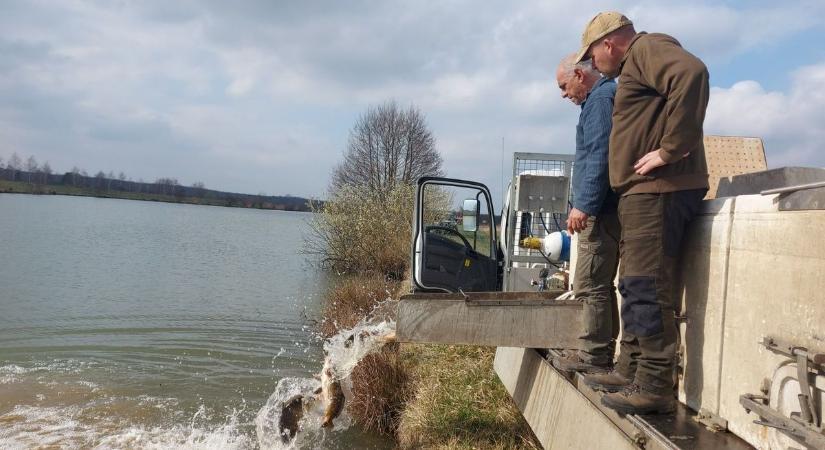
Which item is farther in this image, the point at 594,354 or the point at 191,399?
the point at 191,399

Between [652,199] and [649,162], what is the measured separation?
0.19m

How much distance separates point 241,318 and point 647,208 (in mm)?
13243

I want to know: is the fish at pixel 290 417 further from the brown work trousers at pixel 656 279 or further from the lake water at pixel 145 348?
the brown work trousers at pixel 656 279

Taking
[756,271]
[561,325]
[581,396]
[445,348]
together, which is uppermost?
[756,271]

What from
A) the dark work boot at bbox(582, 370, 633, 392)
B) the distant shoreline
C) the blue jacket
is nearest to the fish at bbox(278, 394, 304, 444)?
the dark work boot at bbox(582, 370, 633, 392)

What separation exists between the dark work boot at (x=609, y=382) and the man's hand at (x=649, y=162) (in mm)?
1148

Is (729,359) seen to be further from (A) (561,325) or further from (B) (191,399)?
(B) (191,399)

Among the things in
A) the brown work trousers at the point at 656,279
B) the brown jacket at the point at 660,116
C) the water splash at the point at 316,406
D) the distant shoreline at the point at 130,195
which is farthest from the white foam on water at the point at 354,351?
the distant shoreline at the point at 130,195

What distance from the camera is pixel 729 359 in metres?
2.85

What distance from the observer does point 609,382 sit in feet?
11.3

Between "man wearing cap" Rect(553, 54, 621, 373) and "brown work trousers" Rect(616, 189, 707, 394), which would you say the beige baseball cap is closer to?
"man wearing cap" Rect(553, 54, 621, 373)

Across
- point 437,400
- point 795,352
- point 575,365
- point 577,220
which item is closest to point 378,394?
point 437,400

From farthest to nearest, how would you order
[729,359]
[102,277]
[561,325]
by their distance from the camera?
[102,277], [561,325], [729,359]

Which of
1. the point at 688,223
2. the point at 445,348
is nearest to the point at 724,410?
the point at 688,223
